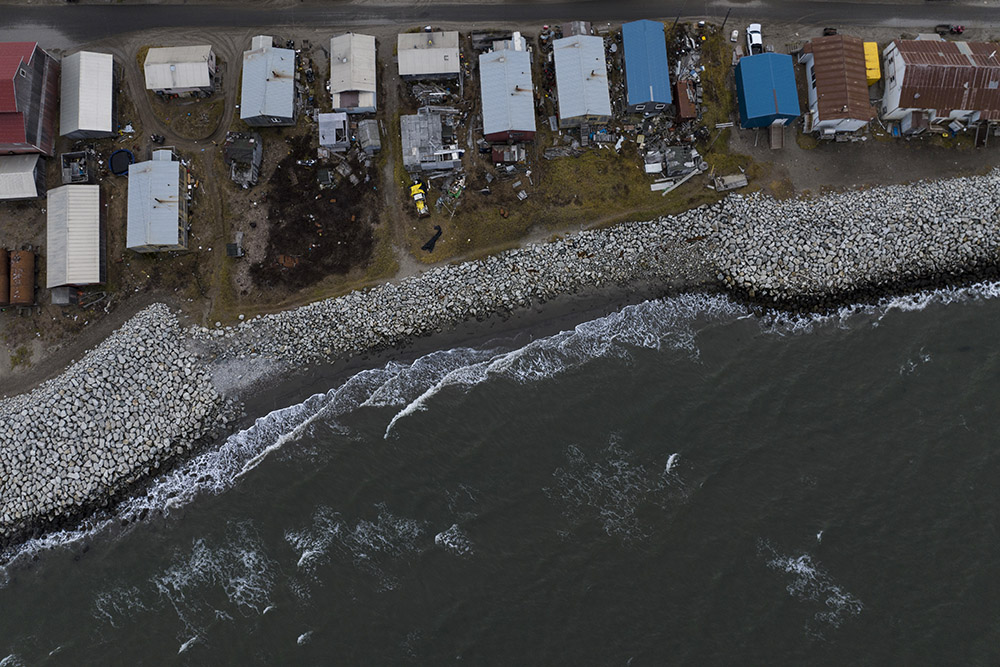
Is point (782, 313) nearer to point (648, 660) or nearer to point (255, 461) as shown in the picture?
point (648, 660)

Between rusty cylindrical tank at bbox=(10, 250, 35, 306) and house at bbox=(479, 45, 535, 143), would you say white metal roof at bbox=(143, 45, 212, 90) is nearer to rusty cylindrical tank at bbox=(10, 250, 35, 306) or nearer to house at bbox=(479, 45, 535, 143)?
rusty cylindrical tank at bbox=(10, 250, 35, 306)

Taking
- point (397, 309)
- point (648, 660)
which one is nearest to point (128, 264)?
point (397, 309)

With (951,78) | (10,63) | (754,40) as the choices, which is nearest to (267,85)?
(10,63)

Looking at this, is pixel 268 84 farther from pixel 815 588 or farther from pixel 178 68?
pixel 815 588

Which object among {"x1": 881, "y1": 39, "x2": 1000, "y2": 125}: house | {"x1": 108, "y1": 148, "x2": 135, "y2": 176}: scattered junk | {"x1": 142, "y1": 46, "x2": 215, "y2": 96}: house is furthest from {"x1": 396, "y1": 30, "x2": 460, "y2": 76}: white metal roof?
{"x1": 881, "y1": 39, "x2": 1000, "y2": 125}: house

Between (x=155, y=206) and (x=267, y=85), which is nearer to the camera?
(x=155, y=206)

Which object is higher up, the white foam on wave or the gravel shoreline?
the gravel shoreline
